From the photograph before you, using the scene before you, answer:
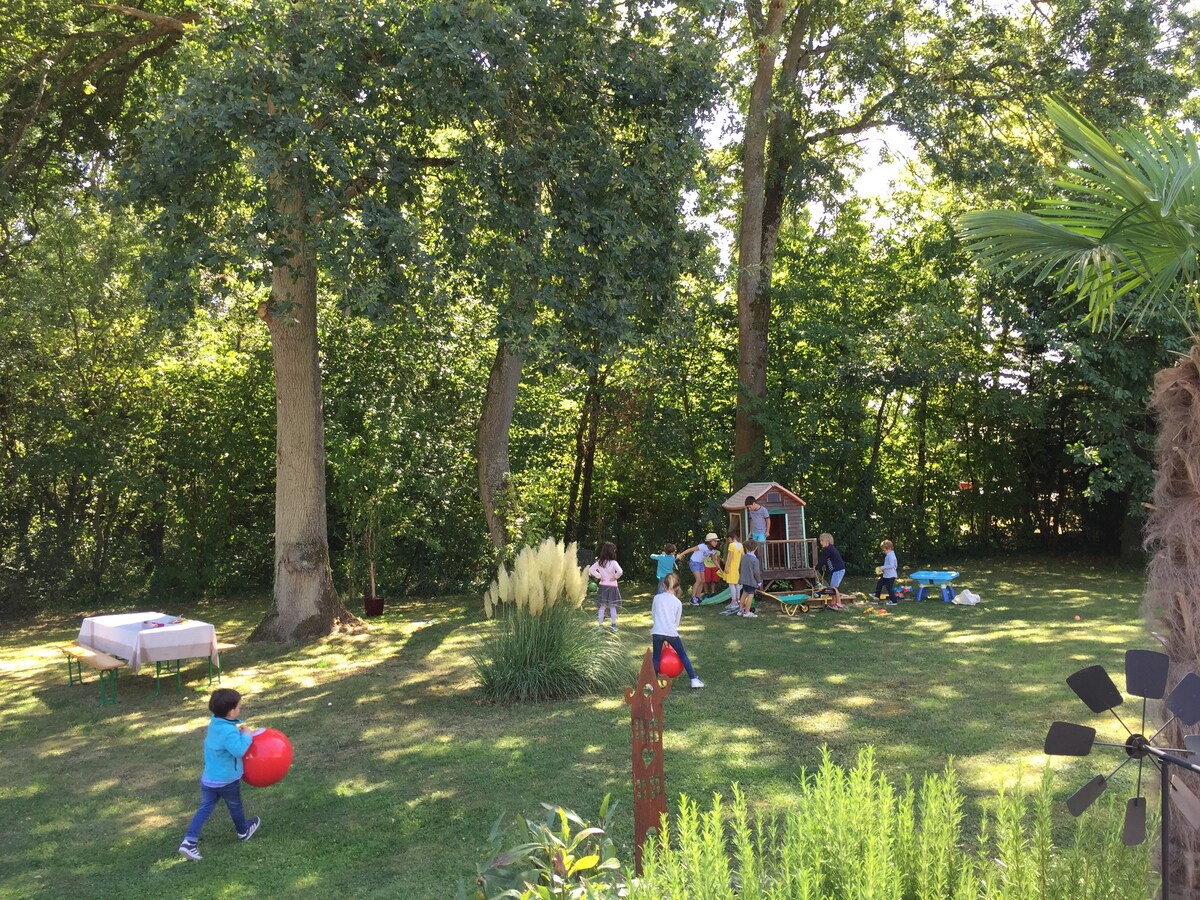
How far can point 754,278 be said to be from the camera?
750 inches

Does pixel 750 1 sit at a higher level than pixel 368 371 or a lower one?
higher

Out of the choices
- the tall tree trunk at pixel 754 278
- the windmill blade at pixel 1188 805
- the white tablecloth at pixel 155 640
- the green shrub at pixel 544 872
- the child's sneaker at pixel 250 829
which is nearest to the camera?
the windmill blade at pixel 1188 805

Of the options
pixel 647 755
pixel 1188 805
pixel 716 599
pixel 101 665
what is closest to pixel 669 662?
pixel 647 755

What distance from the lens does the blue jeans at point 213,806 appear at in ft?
20.5

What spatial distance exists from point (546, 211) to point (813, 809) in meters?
9.95

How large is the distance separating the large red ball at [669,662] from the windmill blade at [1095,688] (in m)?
5.88

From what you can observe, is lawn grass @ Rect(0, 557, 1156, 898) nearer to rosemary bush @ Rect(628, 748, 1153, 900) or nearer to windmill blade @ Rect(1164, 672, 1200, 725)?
rosemary bush @ Rect(628, 748, 1153, 900)

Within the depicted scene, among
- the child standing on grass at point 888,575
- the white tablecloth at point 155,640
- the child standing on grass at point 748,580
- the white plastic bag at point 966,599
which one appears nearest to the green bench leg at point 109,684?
the white tablecloth at point 155,640

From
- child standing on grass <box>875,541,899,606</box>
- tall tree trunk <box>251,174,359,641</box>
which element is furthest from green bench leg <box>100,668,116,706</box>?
child standing on grass <box>875,541,899,606</box>

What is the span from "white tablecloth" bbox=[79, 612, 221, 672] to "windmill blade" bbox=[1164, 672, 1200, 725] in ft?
30.4

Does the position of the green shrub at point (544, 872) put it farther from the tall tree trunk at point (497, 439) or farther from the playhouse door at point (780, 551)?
the playhouse door at point (780, 551)

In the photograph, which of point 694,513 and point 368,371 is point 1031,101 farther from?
point 368,371

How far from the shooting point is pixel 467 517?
63.4ft

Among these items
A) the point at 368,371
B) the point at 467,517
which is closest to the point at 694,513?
the point at 467,517
